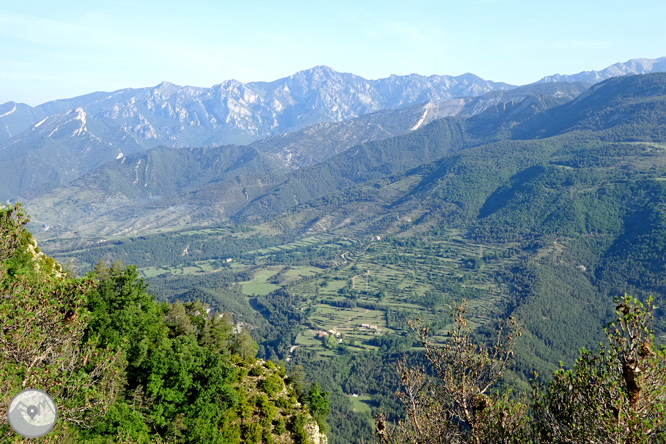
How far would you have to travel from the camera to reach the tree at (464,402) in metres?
20.8

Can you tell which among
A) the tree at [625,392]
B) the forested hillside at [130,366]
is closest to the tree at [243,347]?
the forested hillside at [130,366]

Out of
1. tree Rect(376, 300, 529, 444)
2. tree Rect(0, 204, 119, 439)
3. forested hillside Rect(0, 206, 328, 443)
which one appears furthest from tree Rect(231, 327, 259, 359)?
tree Rect(376, 300, 529, 444)

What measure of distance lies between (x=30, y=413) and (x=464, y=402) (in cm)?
2019

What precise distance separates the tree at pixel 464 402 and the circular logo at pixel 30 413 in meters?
15.7

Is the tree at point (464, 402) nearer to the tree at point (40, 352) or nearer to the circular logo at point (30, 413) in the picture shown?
the circular logo at point (30, 413)

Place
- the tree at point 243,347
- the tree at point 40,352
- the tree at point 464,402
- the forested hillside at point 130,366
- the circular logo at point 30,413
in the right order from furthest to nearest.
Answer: the tree at point 243,347 < the forested hillside at point 130,366 < the tree at point 40,352 < the tree at point 464,402 < the circular logo at point 30,413

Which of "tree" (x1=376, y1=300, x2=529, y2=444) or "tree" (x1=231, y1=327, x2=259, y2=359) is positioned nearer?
"tree" (x1=376, y1=300, x2=529, y2=444)

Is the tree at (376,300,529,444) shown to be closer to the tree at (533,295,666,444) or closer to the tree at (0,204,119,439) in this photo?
the tree at (533,295,666,444)

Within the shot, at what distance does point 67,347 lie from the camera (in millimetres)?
25062

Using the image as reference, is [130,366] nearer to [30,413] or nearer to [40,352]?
[40,352]

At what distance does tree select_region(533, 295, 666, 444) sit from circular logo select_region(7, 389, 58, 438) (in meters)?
23.1

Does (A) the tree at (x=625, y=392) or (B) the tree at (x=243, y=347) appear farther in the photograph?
(B) the tree at (x=243, y=347)

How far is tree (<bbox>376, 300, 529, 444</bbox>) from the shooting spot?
→ 20812 millimetres

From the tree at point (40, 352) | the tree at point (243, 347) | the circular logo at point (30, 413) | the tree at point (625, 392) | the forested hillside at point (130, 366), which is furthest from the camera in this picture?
the tree at point (243, 347)
